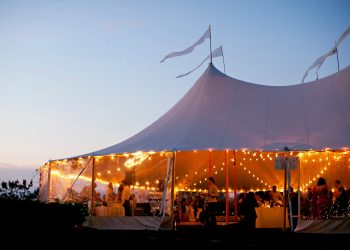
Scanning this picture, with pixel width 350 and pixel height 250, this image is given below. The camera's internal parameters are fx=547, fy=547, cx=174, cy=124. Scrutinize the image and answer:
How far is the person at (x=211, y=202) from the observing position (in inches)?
517

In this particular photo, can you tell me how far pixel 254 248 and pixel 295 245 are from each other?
34.2 inches

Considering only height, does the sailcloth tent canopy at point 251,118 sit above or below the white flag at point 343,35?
below

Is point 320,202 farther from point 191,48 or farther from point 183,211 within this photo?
point 183,211

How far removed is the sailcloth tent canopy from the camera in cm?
1244

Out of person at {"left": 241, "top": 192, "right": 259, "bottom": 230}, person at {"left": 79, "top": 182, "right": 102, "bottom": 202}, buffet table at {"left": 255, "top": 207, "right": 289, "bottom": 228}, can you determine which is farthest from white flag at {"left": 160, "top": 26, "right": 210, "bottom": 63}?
buffet table at {"left": 255, "top": 207, "right": 289, "bottom": 228}

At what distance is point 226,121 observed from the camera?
1346 centimetres

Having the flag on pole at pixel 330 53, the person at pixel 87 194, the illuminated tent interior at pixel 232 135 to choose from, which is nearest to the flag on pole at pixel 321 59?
the flag on pole at pixel 330 53

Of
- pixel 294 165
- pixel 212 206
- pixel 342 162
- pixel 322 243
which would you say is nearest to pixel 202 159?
pixel 212 206

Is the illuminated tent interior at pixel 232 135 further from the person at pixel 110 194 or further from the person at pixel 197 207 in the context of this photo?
the person at pixel 197 207

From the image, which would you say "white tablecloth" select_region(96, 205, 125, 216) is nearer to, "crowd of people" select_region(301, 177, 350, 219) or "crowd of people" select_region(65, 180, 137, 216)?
"crowd of people" select_region(65, 180, 137, 216)

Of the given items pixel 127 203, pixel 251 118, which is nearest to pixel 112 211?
pixel 127 203

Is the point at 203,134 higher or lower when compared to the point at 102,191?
higher

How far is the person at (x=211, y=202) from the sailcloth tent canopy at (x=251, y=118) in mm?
1170

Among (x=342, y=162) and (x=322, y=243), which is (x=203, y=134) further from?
(x=322, y=243)
